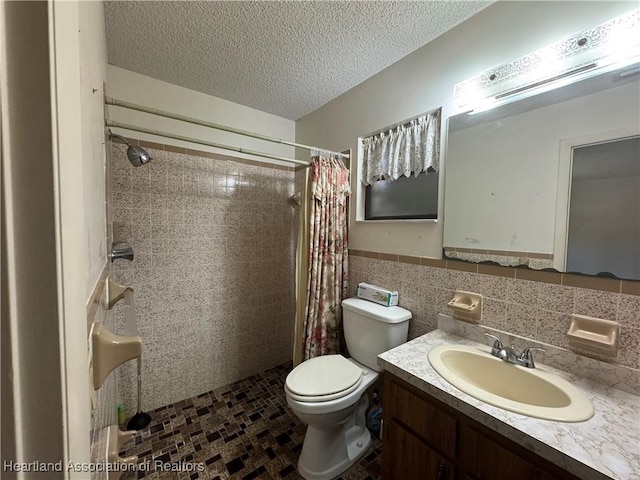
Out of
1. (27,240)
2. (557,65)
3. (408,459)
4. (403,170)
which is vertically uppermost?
(557,65)

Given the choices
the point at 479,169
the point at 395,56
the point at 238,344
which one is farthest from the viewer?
the point at 238,344

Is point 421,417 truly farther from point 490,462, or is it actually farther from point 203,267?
Answer: point 203,267

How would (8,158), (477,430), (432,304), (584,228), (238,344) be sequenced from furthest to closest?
(238,344)
(432,304)
(584,228)
(477,430)
(8,158)

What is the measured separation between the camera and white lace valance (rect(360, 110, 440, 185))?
1.45 meters

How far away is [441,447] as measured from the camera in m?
0.91

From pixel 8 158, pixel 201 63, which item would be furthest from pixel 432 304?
pixel 201 63

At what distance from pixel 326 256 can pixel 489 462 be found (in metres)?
1.28

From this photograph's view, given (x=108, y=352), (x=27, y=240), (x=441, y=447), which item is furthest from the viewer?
(x=441, y=447)

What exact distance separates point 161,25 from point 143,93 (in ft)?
1.87

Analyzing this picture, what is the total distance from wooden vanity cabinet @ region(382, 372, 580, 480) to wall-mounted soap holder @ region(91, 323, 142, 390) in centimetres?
96

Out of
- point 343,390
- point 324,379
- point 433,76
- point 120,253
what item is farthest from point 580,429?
point 120,253

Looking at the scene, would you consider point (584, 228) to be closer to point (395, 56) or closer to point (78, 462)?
point (395, 56)

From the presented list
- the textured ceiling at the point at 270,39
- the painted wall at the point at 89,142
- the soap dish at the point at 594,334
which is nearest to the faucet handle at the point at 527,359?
the soap dish at the point at 594,334

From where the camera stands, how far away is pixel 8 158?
0.26 meters
